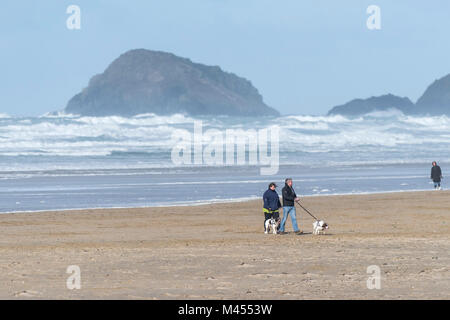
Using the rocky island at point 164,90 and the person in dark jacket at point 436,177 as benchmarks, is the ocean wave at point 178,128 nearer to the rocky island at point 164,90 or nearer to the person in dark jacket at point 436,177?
the person in dark jacket at point 436,177

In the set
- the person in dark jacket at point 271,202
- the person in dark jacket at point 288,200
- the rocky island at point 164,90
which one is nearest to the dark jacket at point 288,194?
the person in dark jacket at point 288,200

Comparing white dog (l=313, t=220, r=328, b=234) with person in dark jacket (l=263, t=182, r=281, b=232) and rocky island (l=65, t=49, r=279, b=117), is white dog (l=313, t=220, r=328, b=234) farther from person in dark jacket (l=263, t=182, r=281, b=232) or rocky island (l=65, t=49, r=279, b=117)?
rocky island (l=65, t=49, r=279, b=117)

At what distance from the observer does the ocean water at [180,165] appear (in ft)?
92.3

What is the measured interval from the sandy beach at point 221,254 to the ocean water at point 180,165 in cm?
424

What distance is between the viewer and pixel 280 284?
35.8 ft

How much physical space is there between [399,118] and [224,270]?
8065cm

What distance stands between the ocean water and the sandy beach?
4.24 meters

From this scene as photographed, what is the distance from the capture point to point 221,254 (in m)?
13.9

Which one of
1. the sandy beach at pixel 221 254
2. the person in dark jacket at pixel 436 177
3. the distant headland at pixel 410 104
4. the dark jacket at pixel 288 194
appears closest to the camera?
the sandy beach at pixel 221 254

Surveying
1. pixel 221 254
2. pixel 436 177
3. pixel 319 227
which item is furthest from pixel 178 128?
pixel 221 254

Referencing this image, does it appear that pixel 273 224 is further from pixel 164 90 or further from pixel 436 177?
pixel 164 90

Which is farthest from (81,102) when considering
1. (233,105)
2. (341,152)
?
(341,152)

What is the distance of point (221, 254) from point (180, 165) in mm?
33131

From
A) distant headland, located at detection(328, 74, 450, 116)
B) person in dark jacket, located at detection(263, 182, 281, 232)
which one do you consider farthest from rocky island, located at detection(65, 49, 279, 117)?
person in dark jacket, located at detection(263, 182, 281, 232)
